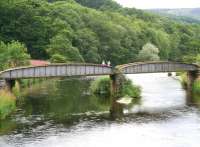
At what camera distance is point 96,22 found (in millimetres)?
187750

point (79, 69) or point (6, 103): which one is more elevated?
point (79, 69)

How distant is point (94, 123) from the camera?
70438mm

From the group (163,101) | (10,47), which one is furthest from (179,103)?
(10,47)

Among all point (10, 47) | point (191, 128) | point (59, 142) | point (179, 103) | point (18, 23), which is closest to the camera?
Result: point (59, 142)

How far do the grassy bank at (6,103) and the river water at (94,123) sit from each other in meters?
1.15

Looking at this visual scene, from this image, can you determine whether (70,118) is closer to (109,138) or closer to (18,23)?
(109,138)

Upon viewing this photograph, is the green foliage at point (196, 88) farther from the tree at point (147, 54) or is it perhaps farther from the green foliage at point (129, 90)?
the tree at point (147, 54)

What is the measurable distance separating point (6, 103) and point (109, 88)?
2637cm

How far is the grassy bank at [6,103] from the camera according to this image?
72875 mm

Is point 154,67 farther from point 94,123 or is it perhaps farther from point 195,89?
point 94,123

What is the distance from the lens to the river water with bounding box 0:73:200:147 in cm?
6075

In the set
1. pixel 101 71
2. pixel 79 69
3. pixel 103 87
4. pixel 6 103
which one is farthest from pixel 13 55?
pixel 6 103

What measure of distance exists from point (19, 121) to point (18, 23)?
260ft

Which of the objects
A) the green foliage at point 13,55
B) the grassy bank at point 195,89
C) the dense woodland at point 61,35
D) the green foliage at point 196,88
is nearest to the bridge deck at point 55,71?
the grassy bank at point 195,89
